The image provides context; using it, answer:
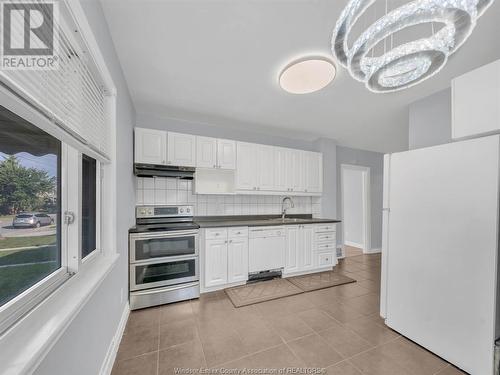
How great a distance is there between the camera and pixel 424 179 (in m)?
1.78

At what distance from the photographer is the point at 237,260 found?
115 inches

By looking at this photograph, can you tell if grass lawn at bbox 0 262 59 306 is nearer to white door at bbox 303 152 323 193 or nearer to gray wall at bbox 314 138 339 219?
white door at bbox 303 152 323 193

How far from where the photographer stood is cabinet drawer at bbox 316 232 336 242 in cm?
355

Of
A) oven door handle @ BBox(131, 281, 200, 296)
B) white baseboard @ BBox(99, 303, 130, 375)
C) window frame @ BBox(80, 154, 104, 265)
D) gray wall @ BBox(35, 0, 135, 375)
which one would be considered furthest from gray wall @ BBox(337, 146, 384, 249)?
white baseboard @ BBox(99, 303, 130, 375)

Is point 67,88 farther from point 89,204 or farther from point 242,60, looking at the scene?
point 242,60

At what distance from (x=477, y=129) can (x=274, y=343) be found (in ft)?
7.82

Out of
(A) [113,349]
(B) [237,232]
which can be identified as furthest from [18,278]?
(B) [237,232]

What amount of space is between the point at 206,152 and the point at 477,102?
112 inches

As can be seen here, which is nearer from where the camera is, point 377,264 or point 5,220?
point 5,220

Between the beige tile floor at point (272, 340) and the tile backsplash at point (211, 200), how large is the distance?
4.59 feet

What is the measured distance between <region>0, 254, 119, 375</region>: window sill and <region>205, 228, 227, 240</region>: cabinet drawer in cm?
163

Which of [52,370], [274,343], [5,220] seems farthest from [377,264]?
[5,220]

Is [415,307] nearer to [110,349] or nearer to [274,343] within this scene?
[274,343]

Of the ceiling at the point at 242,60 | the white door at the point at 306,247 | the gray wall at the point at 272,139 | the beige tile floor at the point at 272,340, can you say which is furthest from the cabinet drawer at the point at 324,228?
the ceiling at the point at 242,60
